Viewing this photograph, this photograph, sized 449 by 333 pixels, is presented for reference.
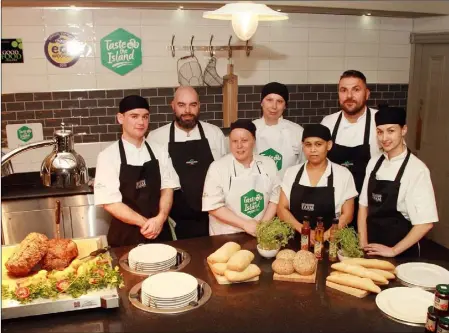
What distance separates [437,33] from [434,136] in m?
1.05

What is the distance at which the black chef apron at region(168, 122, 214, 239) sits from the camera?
11.6ft

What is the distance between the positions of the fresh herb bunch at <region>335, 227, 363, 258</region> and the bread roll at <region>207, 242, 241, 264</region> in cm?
50

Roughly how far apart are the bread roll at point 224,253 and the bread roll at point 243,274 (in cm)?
12

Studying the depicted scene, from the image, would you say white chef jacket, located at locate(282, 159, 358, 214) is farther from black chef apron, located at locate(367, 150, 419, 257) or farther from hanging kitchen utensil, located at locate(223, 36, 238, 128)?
hanging kitchen utensil, located at locate(223, 36, 238, 128)

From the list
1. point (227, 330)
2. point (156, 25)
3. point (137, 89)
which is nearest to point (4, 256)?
point (227, 330)

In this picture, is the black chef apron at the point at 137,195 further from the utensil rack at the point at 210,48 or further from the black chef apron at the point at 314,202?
the utensil rack at the point at 210,48

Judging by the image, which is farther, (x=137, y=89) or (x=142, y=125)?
(x=137, y=89)

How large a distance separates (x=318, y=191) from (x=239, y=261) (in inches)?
37.6

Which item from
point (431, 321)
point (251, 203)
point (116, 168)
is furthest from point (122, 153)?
point (431, 321)

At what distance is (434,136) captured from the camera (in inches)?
197

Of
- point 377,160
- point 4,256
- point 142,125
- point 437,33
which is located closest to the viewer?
point 4,256

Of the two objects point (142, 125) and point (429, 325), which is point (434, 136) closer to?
point (142, 125)

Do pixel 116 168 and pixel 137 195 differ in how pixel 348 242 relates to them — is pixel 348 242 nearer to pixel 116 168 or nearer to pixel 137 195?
pixel 137 195

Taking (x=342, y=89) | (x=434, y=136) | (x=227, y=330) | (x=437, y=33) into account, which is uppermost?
(x=437, y=33)
